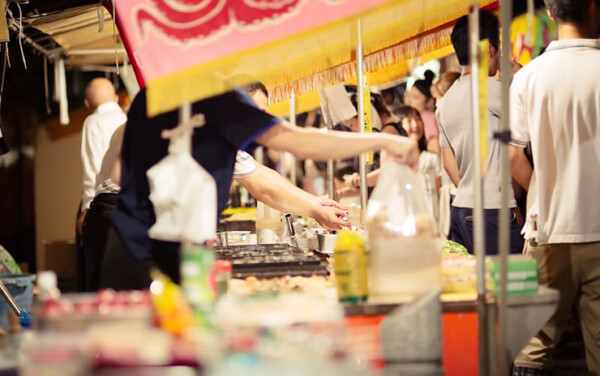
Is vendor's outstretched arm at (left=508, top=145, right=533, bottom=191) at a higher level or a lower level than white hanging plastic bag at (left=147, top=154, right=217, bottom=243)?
higher

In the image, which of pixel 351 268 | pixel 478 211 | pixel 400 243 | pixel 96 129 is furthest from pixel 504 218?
pixel 96 129

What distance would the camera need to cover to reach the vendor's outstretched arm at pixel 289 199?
4688 millimetres

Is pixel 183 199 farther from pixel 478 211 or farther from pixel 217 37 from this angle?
pixel 478 211

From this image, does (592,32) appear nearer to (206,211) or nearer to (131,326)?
(206,211)

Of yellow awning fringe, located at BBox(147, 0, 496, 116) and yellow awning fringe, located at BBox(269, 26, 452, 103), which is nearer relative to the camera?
yellow awning fringe, located at BBox(147, 0, 496, 116)

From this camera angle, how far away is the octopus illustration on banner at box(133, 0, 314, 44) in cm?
264

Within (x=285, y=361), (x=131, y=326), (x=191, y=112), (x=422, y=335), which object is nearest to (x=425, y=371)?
(x=422, y=335)

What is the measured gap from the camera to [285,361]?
2.11m

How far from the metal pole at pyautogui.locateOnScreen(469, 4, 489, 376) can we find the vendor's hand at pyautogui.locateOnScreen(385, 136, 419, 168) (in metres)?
0.19

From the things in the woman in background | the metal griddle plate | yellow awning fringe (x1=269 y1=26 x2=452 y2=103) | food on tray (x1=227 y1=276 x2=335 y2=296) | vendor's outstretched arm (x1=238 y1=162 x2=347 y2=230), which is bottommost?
food on tray (x1=227 y1=276 x2=335 y2=296)

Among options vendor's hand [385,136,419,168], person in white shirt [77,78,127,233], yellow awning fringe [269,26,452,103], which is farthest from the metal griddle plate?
person in white shirt [77,78,127,233]

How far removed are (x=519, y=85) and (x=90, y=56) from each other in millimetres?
6768

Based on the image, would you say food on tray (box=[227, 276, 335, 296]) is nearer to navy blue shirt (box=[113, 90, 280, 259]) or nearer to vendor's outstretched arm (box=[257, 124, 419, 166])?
navy blue shirt (box=[113, 90, 280, 259])

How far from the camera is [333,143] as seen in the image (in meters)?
2.94
